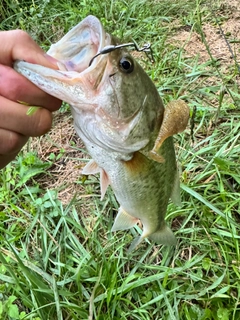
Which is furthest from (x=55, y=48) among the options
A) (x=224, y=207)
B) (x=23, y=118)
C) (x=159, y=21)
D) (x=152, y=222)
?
(x=159, y=21)

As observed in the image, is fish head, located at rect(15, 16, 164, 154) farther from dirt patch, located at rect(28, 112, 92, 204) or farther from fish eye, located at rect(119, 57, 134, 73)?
dirt patch, located at rect(28, 112, 92, 204)

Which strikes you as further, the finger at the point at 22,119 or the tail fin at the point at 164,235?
the tail fin at the point at 164,235

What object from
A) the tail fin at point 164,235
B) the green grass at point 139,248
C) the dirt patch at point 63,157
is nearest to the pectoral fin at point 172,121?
the tail fin at point 164,235

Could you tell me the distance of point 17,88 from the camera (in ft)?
3.71

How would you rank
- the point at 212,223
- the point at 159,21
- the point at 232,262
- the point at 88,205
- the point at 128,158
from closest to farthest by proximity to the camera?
the point at 128,158
the point at 232,262
the point at 212,223
the point at 88,205
the point at 159,21

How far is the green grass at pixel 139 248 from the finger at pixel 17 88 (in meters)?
1.10

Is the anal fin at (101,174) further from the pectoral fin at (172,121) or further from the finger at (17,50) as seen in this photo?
the finger at (17,50)

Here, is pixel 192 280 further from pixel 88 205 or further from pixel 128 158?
pixel 128 158

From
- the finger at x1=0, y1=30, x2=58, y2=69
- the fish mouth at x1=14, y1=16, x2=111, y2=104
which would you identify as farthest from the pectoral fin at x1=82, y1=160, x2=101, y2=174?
the finger at x1=0, y1=30, x2=58, y2=69

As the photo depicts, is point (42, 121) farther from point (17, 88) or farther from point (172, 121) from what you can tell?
point (172, 121)

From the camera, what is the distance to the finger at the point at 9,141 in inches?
45.7

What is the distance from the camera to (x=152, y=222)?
5.75 feet

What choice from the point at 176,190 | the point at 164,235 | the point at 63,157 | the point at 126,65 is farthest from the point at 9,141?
the point at 63,157

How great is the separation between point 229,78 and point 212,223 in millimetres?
1334
